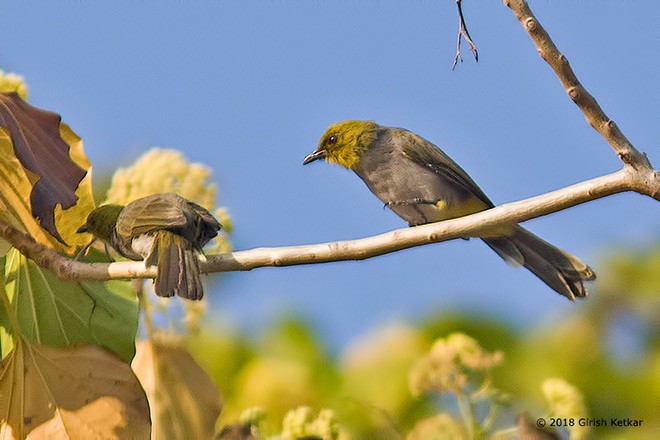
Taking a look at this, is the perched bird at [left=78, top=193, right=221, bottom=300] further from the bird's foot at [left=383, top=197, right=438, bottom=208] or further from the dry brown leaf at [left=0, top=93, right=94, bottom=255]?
the bird's foot at [left=383, top=197, right=438, bottom=208]

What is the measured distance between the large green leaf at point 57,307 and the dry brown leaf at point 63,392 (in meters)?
0.25

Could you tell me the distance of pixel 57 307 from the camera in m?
4.02

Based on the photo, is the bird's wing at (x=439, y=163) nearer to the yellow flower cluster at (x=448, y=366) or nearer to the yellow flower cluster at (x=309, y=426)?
the yellow flower cluster at (x=448, y=366)

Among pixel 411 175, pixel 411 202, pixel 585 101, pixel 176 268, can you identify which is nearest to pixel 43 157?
pixel 176 268

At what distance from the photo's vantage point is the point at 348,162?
528 cm

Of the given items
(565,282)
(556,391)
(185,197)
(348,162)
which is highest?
(348,162)

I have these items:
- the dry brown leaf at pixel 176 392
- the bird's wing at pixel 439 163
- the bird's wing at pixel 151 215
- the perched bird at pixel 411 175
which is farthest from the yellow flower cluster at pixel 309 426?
the bird's wing at pixel 439 163

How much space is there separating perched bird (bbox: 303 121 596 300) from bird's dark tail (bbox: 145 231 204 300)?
143 centimetres

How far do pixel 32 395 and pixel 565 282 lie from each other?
7.40 feet

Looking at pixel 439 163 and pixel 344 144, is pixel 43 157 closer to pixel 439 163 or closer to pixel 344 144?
pixel 344 144

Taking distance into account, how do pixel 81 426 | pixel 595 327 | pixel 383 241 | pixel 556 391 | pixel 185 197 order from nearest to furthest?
pixel 383 241 → pixel 556 391 → pixel 81 426 → pixel 185 197 → pixel 595 327

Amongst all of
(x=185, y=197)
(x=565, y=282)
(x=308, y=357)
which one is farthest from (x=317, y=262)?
(x=308, y=357)

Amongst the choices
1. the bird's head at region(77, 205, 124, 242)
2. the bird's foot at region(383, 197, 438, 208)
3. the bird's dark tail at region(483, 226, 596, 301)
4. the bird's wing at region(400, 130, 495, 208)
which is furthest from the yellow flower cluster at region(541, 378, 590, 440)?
the bird's head at region(77, 205, 124, 242)

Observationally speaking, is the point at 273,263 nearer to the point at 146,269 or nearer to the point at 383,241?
the point at 383,241
